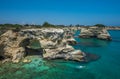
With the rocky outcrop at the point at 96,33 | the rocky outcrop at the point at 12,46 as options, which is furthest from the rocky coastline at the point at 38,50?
the rocky outcrop at the point at 96,33

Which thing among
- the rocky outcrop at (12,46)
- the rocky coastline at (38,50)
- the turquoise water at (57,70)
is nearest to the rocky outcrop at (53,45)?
the rocky coastline at (38,50)

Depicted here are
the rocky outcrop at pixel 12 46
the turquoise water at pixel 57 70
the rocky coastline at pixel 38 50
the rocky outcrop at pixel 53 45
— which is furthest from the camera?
the rocky outcrop at pixel 53 45

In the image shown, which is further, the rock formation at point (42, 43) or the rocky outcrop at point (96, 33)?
the rocky outcrop at point (96, 33)

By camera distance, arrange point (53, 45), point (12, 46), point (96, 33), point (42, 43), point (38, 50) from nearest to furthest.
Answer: point (12, 46) → point (53, 45) → point (42, 43) → point (38, 50) → point (96, 33)

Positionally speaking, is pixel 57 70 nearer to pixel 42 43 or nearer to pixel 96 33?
pixel 42 43

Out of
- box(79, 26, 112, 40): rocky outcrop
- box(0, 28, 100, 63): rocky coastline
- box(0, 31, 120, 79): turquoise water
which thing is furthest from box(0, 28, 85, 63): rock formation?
box(79, 26, 112, 40): rocky outcrop

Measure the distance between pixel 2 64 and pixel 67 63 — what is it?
44.4 ft

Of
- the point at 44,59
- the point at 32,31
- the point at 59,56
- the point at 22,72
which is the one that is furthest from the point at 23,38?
the point at 22,72

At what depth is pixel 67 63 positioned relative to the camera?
31188mm

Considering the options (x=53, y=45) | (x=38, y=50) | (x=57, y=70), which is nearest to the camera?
(x=57, y=70)

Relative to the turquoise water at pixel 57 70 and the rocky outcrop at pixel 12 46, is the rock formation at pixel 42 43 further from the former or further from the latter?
the turquoise water at pixel 57 70

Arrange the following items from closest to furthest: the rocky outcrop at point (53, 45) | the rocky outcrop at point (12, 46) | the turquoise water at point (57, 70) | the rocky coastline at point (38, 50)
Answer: the turquoise water at point (57, 70), the rocky outcrop at point (12, 46), the rocky coastline at point (38, 50), the rocky outcrop at point (53, 45)

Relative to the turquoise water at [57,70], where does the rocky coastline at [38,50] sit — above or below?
above

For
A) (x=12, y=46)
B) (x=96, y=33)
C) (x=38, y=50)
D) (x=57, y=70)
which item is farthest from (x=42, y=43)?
(x=96, y=33)
